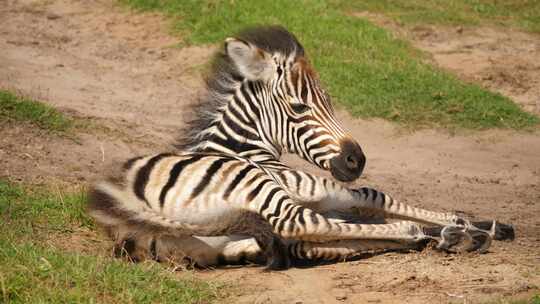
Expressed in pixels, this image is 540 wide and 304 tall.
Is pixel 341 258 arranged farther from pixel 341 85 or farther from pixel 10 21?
pixel 10 21

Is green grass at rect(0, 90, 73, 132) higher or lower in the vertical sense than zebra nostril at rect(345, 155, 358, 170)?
lower

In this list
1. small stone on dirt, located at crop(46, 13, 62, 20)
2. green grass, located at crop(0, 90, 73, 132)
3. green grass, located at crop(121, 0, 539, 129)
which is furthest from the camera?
small stone on dirt, located at crop(46, 13, 62, 20)

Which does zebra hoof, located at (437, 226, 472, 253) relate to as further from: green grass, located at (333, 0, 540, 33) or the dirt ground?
green grass, located at (333, 0, 540, 33)

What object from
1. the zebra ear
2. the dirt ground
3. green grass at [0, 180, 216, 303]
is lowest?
the dirt ground

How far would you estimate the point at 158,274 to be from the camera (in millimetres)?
5340

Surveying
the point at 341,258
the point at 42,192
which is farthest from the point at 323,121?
the point at 42,192

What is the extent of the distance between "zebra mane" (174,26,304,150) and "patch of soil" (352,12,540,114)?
5.55 m

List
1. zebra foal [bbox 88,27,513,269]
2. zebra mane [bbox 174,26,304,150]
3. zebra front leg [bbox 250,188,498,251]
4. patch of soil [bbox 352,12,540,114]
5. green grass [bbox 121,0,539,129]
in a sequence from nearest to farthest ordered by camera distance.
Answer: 1. zebra front leg [bbox 250,188,498,251]
2. zebra foal [bbox 88,27,513,269]
3. zebra mane [bbox 174,26,304,150]
4. green grass [bbox 121,0,539,129]
5. patch of soil [bbox 352,12,540,114]

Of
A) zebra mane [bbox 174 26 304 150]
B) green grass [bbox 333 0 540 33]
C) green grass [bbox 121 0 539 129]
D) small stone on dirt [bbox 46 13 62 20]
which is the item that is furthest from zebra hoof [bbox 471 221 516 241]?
small stone on dirt [bbox 46 13 62 20]

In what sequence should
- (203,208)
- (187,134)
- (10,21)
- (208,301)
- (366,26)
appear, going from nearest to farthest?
(208,301), (203,208), (187,134), (366,26), (10,21)

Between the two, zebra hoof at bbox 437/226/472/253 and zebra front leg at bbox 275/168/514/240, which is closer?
zebra hoof at bbox 437/226/472/253

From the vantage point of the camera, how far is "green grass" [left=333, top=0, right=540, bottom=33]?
14.1 meters

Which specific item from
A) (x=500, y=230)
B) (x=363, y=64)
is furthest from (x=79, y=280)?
(x=363, y=64)

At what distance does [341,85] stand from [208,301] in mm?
6486
